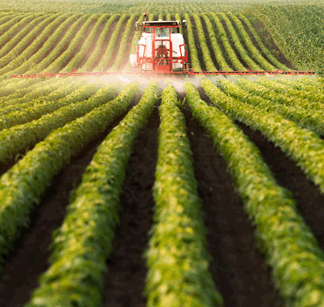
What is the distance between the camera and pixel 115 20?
4516 cm

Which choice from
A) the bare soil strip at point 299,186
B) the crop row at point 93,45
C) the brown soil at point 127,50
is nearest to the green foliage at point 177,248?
the bare soil strip at point 299,186

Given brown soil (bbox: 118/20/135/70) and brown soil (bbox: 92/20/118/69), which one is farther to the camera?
brown soil (bbox: 92/20/118/69)

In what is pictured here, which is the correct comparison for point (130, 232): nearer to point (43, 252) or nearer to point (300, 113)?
point (43, 252)

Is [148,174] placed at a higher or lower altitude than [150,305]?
higher

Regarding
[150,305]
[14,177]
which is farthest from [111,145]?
[150,305]

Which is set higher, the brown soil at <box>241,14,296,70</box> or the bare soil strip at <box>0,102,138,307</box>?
the brown soil at <box>241,14,296,70</box>

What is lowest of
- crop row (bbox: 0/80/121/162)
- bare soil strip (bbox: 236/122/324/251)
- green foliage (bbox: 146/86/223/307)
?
green foliage (bbox: 146/86/223/307)

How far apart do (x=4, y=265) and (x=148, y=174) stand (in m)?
4.06

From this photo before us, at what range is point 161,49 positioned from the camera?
2195cm

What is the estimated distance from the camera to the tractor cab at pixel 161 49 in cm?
2147

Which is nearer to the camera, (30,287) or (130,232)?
(30,287)

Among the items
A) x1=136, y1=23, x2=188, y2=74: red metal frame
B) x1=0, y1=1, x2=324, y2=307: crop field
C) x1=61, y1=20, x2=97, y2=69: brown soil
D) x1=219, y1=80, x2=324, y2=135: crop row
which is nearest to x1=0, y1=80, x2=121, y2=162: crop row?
x1=0, y1=1, x2=324, y2=307: crop field

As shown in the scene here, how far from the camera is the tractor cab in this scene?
70.4ft

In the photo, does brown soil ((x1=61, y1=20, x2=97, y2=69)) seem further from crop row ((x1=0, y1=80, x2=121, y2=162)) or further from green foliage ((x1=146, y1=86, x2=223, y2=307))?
green foliage ((x1=146, y1=86, x2=223, y2=307))
